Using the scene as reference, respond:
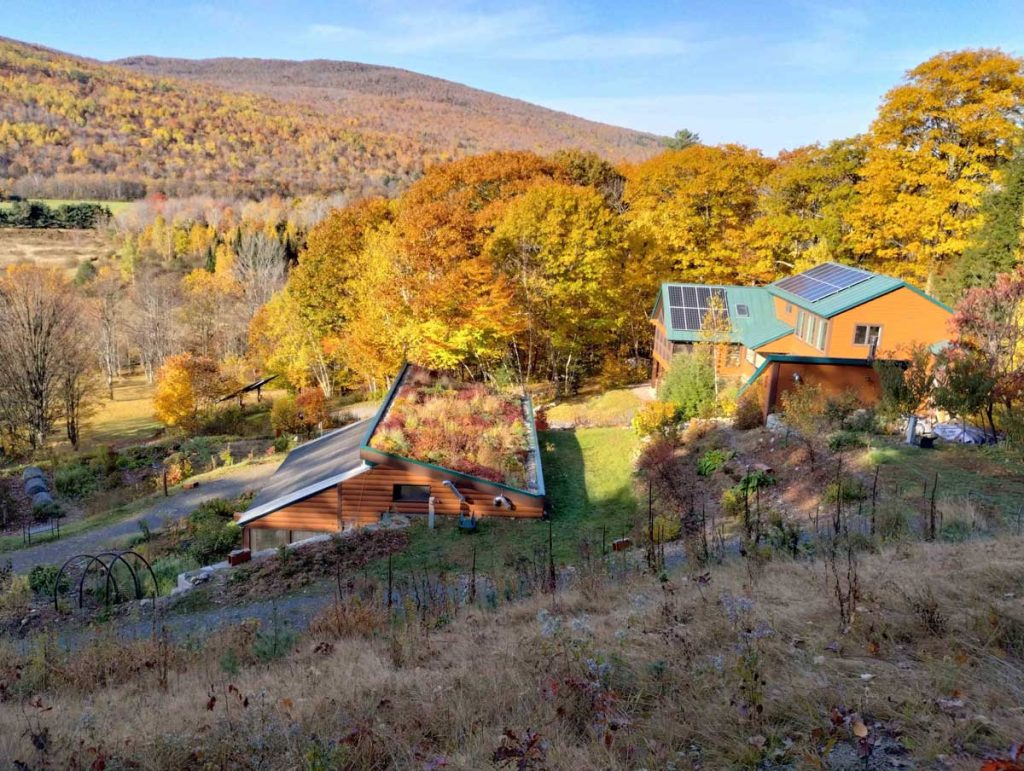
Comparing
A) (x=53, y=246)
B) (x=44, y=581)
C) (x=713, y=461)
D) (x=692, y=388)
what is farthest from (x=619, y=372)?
(x=53, y=246)

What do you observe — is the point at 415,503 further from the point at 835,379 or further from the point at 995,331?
the point at 995,331

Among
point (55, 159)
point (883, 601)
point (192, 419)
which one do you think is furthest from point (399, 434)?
point (55, 159)

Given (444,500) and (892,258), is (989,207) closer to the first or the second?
(892,258)

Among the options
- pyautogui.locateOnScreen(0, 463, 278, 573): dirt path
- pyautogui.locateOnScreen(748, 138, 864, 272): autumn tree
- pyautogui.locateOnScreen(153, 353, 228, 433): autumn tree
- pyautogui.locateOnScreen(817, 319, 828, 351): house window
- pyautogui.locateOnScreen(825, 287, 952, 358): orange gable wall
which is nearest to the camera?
pyautogui.locateOnScreen(0, 463, 278, 573): dirt path

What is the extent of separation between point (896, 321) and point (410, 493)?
1942 centimetres

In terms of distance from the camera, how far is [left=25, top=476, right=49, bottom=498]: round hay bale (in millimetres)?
23734

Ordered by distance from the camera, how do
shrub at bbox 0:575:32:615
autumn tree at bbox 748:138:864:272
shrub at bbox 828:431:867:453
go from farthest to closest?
autumn tree at bbox 748:138:864:272, shrub at bbox 828:431:867:453, shrub at bbox 0:575:32:615

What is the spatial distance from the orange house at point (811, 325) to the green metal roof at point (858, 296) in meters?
0.03

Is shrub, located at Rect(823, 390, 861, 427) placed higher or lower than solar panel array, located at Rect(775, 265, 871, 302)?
lower

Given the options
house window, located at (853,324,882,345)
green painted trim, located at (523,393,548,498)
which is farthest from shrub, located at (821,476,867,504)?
house window, located at (853,324,882,345)

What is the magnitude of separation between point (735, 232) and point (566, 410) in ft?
48.1

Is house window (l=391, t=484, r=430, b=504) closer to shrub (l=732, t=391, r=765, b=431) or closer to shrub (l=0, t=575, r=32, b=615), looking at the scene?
shrub (l=0, t=575, r=32, b=615)

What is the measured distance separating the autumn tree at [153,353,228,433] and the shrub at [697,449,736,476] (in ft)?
82.4

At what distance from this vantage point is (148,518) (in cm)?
2009
